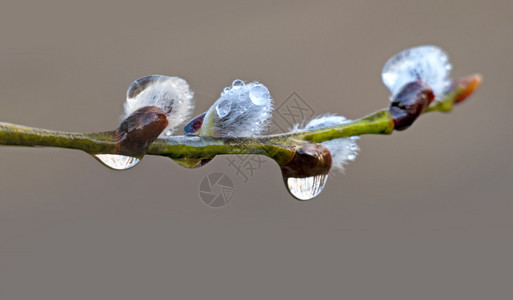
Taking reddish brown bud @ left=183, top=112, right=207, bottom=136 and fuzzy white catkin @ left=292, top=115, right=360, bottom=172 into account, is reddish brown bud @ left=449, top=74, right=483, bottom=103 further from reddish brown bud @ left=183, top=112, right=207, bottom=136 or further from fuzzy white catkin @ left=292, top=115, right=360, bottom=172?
reddish brown bud @ left=183, top=112, right=207, bottom=136

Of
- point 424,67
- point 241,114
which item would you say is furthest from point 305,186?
point 424,67

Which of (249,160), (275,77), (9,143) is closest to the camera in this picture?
(9,143)

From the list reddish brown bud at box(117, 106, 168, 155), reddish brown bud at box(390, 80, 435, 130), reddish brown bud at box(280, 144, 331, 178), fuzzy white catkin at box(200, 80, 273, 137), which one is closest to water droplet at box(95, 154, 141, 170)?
reddish brown bud at box(117, 106, 168, 155)

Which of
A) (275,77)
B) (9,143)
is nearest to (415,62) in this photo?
(9,143)

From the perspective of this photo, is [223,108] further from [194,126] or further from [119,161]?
[119,161]

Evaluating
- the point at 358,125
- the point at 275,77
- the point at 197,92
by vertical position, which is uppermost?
the point at 275,77

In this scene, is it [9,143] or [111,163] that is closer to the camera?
[9,143]

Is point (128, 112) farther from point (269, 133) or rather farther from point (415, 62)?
point (415, 62)
